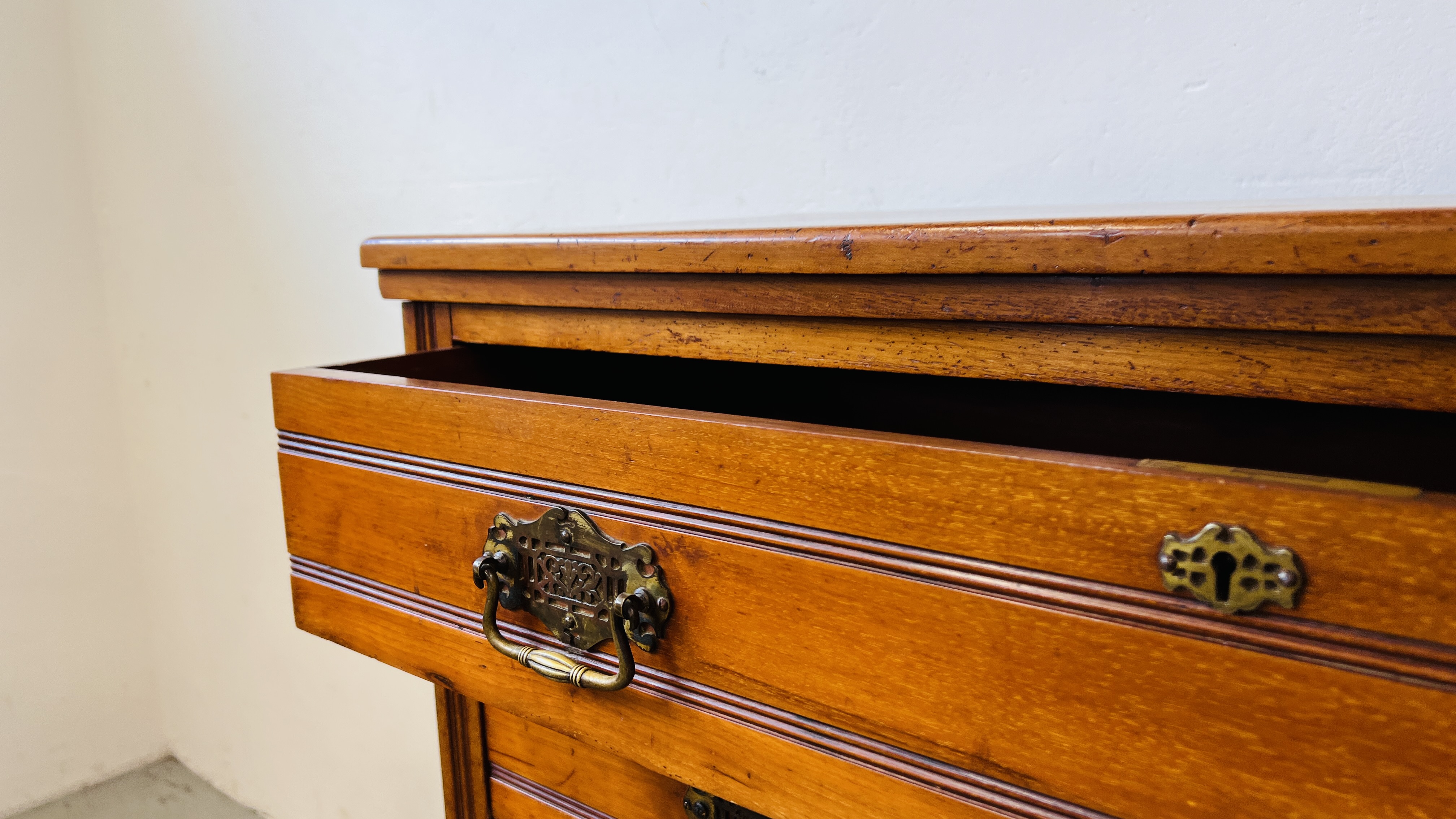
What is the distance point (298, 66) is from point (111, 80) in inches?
19.2

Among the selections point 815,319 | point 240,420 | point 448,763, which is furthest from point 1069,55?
point 240,420

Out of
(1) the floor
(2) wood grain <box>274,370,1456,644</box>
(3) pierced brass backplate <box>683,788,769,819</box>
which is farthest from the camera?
(1) the floor

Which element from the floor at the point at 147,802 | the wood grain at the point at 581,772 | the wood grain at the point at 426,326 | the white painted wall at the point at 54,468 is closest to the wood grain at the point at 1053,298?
the wood grain at the point at 426,326

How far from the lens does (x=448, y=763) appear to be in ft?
2.36

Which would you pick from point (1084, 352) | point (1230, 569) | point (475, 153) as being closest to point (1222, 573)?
point (1230, 569)

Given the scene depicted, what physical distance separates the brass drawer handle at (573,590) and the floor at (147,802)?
5.04 feet

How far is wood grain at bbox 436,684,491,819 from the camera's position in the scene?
2.30 ft

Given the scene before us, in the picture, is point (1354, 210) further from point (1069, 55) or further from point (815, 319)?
point (1069, 55)

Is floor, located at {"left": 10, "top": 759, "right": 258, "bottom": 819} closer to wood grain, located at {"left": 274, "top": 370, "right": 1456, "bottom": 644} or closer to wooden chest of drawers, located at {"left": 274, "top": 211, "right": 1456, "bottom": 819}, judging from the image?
wooden chest of drawers, located at {"left": 274, "top": 211, "right": 1456, "bottom": 819}

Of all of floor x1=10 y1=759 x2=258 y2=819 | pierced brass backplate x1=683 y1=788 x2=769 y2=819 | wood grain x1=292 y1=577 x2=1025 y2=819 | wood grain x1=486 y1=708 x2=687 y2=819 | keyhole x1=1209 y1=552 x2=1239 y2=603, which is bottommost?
floor x1=10 y1=759 x2=258 y2=819

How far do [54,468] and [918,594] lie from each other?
5.82 ft

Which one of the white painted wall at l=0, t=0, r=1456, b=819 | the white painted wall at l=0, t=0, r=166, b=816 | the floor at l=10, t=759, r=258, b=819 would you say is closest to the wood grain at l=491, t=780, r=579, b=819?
the white painted wall at l=0, t=0, r=1456, b=819

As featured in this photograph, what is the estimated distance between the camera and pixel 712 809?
1.75 feet

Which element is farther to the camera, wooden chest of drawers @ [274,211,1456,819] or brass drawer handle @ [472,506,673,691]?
brass drawer handle @ [472,506,673,691]
